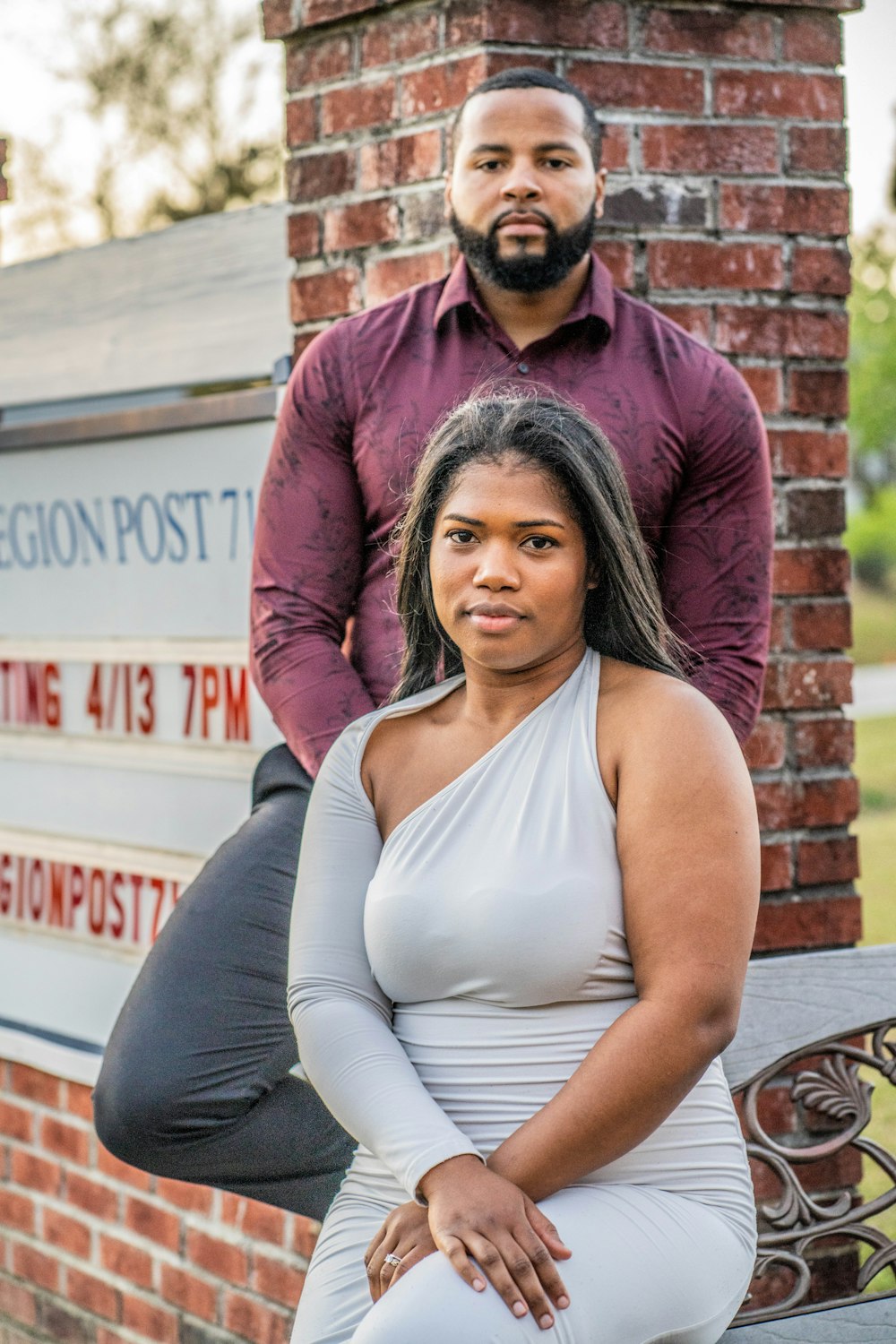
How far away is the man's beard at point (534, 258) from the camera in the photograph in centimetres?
254

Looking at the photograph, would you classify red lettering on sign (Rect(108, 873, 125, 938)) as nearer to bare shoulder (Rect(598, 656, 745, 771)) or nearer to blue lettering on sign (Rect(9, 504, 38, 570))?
blue lettering on sign (Rect(9, 504, 38, 570))

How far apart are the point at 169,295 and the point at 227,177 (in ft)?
29.8

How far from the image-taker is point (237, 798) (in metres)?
3.35

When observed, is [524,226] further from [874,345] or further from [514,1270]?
[874,345]

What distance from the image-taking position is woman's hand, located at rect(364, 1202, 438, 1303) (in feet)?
5.49

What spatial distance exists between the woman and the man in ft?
1.71

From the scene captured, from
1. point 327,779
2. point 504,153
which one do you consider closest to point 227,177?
point 504,153

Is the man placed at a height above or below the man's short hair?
below

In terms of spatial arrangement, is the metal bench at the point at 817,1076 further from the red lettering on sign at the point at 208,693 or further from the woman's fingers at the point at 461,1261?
the red lettering on sign at the point at 208,693

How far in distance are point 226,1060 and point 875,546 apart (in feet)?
143

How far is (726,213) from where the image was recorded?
298 centimetres

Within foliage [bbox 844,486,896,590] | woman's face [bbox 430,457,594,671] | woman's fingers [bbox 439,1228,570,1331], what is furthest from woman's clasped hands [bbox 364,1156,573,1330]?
foliage [bbox 844,486,896,590]

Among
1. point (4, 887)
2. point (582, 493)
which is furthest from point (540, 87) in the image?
point (4, 887)

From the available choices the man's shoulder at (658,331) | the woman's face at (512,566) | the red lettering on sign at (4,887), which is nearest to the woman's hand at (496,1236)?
the woman's face at (512,566)
